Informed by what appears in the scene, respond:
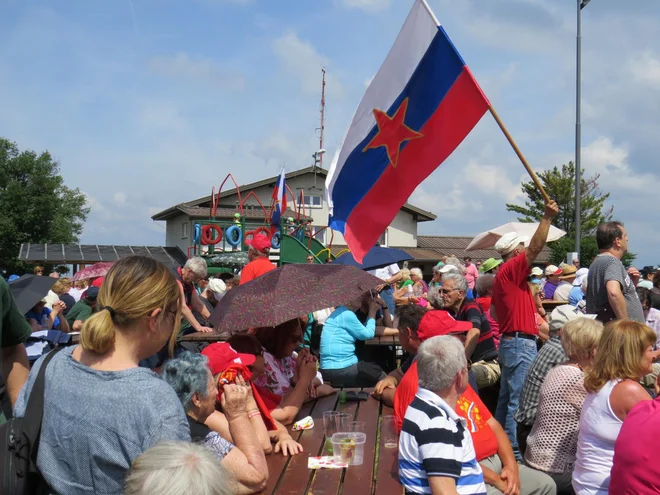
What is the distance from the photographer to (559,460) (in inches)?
157

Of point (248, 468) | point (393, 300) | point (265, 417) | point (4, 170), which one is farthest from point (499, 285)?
point (4, 170)

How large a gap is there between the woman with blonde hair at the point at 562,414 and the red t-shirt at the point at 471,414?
0.40 m

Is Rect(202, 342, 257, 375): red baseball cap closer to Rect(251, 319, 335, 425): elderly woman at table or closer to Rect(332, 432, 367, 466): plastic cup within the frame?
Rect(332, 432, 367, 466): plastic cup

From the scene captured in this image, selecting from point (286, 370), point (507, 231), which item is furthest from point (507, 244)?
point (507, 231)

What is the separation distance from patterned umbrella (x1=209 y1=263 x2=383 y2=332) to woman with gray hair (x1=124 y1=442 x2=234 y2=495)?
2203 mm

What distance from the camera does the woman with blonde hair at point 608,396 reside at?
11.5 feet

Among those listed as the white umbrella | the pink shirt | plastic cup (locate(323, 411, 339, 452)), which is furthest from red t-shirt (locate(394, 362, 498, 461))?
the pink shirt

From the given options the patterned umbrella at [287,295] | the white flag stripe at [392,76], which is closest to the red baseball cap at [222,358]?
the patterned umbrella at [287,295]

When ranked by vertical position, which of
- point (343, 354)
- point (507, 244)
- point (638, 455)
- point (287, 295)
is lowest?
point (343, 354)

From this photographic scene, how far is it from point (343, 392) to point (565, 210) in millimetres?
34076

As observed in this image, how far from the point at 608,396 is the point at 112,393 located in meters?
2.71

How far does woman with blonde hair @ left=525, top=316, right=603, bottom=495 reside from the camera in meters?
3.98

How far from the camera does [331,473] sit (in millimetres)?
3357

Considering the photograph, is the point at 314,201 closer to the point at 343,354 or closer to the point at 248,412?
the point at 343,354
